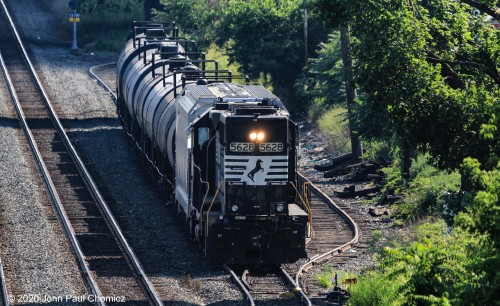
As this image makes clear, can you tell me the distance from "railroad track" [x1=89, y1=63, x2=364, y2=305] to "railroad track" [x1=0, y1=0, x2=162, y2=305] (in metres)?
2.17

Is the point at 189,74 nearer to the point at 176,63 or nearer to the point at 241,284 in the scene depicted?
the point at 176,63

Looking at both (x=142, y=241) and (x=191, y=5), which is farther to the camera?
(x=191, y=5)

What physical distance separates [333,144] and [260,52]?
304 inches

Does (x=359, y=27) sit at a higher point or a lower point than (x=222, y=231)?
higher

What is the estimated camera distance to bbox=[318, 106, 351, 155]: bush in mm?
37094

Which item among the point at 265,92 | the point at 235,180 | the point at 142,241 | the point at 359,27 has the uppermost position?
the point at 359,27

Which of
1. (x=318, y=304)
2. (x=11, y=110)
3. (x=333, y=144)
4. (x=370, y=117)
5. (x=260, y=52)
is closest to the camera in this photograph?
(x=318, y=304)

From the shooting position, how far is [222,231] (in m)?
21.3

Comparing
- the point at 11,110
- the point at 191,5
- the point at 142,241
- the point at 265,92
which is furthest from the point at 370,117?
the point at 191,5

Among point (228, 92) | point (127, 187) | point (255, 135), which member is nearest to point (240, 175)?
point (255, 135)

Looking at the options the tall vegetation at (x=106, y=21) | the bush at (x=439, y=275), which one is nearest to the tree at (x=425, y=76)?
the bush at (x=439, y=275)

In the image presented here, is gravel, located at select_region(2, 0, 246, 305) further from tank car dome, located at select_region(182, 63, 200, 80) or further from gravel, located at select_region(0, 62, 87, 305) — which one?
tank car dome, located at select_region(182, 63, 200, 80)

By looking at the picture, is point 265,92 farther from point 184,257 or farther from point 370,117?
point 370,117

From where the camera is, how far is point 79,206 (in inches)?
1089
